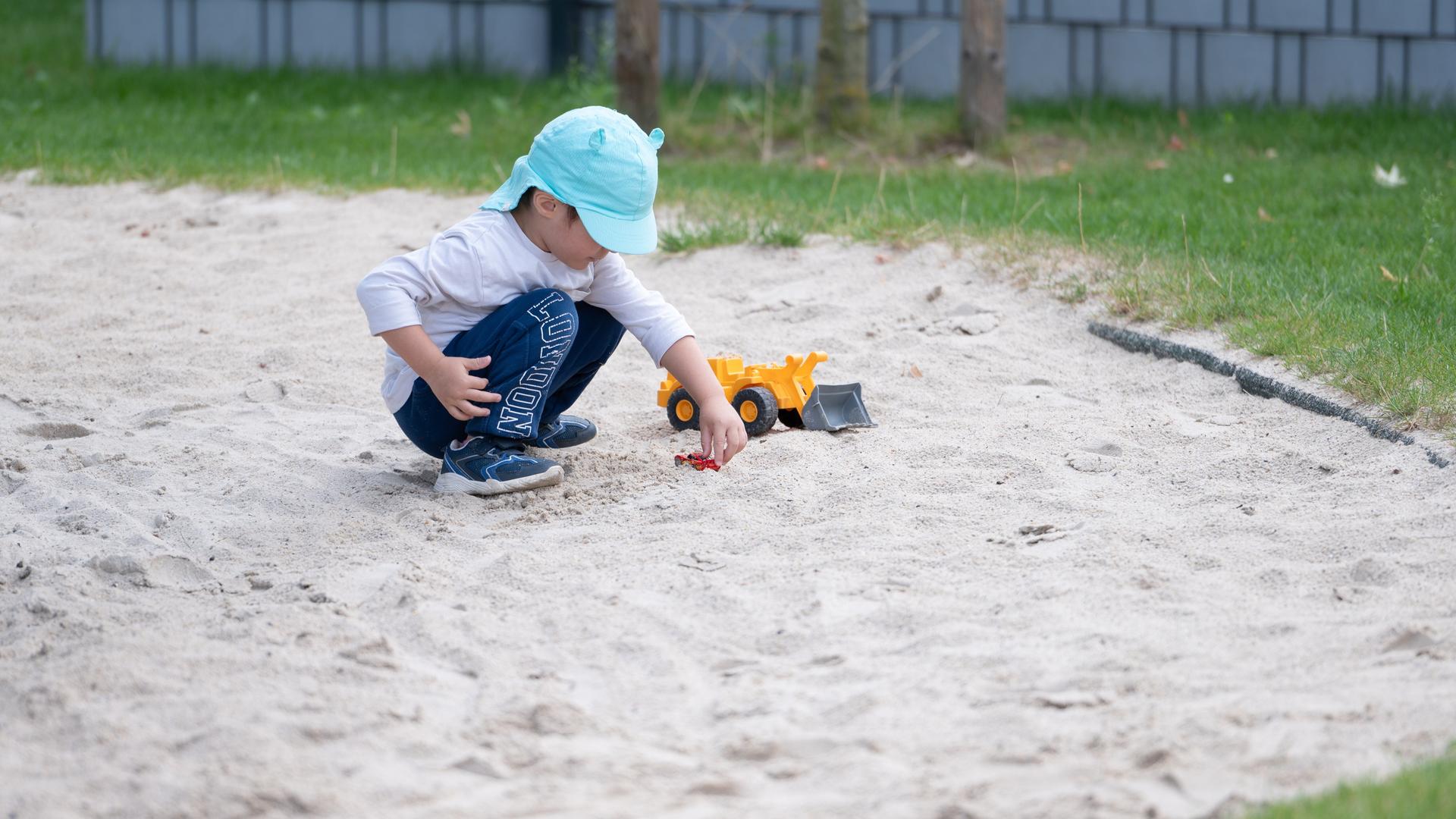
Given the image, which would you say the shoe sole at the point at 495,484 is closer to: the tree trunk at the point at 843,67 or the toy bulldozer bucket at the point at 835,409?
the toy bulldozer bucket at the point at 835,409

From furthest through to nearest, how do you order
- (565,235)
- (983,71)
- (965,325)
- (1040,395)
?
1. (983,71)
2. (965,325)
3. (1040,395)
4. (565,235)

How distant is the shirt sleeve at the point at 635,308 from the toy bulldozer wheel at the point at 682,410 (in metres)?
0.39

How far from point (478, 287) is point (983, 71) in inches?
184

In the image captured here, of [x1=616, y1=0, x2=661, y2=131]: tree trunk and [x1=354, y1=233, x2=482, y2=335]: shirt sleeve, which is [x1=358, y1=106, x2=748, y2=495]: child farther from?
[x1=616, y1=0, x2=661, y2=131]: tree trunk

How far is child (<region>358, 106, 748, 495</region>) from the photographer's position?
9.37ft

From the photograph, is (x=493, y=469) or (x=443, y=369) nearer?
(x=443, y=369)

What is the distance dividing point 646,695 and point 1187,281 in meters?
2.75

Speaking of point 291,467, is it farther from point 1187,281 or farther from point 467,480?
point 1187,281

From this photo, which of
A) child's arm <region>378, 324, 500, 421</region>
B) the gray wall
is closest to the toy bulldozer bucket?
child's arm <region>378, 324, 500, 421</region>

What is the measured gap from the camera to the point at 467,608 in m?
2.38

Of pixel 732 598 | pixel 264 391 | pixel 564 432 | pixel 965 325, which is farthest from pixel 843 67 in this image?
pixel 732 598

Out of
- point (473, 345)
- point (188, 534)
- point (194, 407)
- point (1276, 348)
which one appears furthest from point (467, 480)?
point (1276, 348)

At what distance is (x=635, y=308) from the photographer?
317 centimetres

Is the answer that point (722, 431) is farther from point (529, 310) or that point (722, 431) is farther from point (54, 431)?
point (54, 431)
